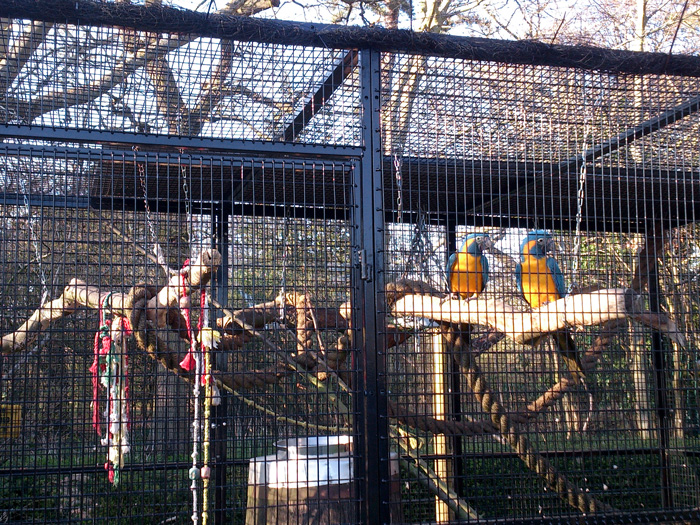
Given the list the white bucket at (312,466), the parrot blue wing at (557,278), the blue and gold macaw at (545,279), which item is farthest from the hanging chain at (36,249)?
the parrot blue wing at (557,278)

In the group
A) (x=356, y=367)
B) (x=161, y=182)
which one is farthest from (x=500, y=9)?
(x=356, y=367)

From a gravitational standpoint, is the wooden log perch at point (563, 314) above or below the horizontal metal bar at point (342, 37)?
below

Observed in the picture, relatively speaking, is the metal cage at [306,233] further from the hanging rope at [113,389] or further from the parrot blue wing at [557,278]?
the parrot blue wing at [557,278]

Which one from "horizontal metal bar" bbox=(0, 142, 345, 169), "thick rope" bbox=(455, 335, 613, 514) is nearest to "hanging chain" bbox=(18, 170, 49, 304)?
"horizontal metal bar" bbox=(0, 142, 345, 169)

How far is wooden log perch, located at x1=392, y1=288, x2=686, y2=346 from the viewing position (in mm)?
2326

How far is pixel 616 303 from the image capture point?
230 cm

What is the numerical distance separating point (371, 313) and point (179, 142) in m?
0.89

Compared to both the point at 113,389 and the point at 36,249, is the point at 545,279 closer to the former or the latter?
the point at 113,389

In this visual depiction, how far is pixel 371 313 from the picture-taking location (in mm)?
2154

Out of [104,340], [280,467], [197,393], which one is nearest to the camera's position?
[197,393]

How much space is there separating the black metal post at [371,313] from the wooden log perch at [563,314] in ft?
0.70

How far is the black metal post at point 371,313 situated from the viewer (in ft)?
6.85

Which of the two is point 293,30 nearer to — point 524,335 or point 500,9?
point 524,335

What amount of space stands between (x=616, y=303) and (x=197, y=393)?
154 centimetres
